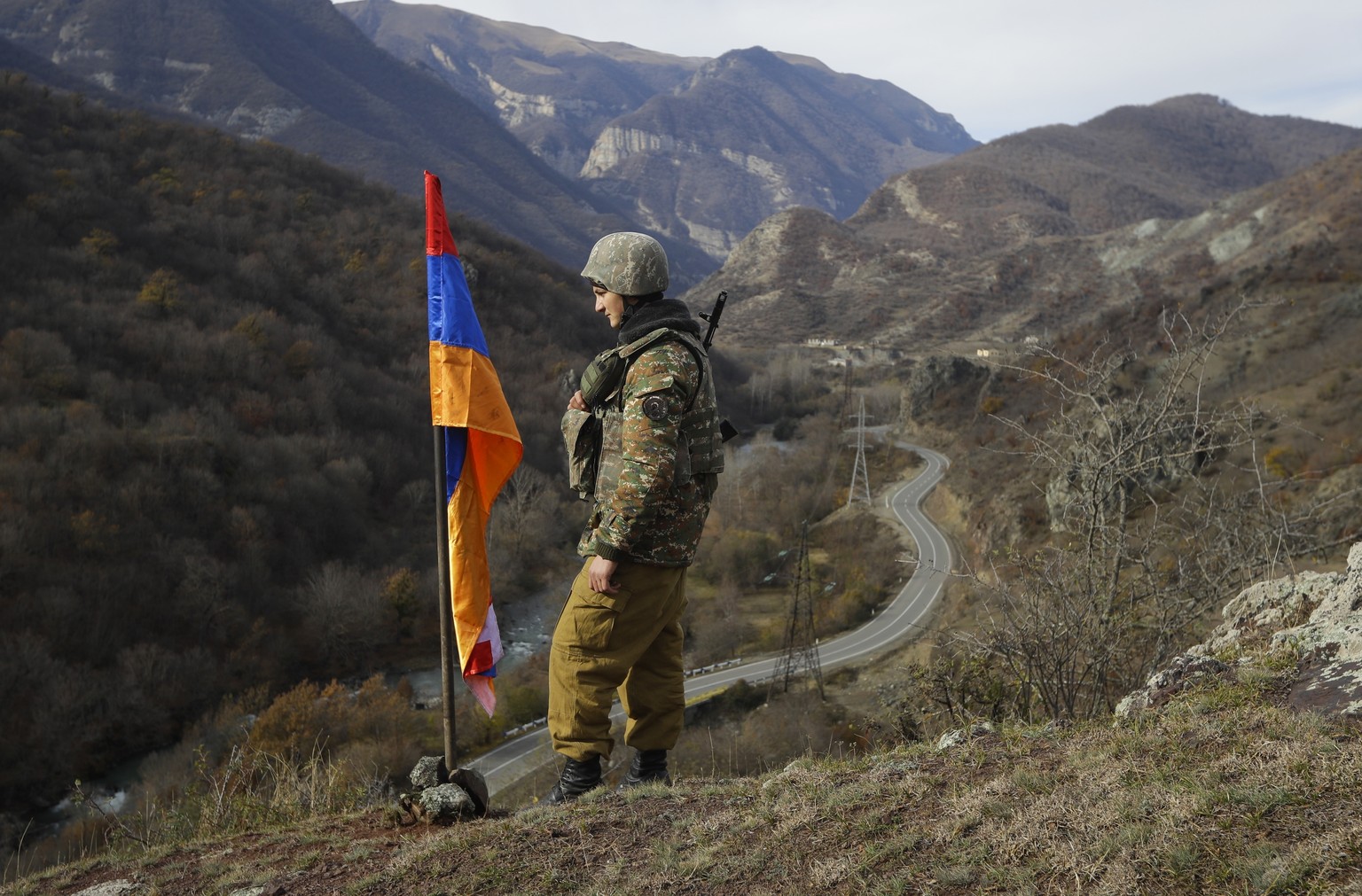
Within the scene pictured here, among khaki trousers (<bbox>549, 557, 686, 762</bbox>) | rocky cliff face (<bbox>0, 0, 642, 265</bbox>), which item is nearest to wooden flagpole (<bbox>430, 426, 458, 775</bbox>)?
khaki trousers (<bbox>549, 557, 686, 762</bbox>)

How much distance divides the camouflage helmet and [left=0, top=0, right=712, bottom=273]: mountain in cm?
14434

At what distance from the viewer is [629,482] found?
3.46 metres

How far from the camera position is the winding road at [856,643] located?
2253 centimetres

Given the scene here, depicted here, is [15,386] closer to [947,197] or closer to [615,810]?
[615,810]

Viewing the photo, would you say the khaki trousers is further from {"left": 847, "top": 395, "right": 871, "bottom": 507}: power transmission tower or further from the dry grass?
{"left": 847, "top": 395, "right": 871, "bottom": 507}: power transmission tower

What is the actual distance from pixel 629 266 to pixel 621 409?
0.66 m

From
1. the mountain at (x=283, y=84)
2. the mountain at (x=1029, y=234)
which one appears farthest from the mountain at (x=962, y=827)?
the mountain at (x=283, y=84)

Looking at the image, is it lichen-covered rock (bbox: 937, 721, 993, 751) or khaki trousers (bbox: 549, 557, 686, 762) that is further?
lichen-covered rock (bbox: 937, 721, 993, 751)

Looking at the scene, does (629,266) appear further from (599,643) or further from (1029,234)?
(1029,234)

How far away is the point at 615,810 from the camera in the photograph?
12.1 ft

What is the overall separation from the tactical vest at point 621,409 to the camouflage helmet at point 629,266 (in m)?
0.29

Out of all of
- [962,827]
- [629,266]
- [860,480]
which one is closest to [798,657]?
[860,480]

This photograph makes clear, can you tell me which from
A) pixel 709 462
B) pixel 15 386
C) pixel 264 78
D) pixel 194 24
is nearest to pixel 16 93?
pixel 15 386

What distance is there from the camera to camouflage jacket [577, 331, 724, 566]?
346 cm
